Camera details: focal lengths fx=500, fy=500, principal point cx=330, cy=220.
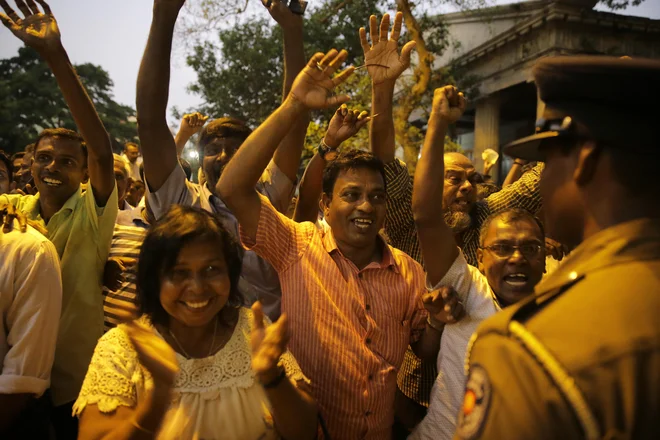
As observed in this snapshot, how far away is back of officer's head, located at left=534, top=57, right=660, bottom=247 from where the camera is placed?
3.51 ft

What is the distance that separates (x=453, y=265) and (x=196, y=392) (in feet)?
4.19

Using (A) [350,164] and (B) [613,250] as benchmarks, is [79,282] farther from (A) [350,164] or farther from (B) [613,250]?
(B) [613,250]

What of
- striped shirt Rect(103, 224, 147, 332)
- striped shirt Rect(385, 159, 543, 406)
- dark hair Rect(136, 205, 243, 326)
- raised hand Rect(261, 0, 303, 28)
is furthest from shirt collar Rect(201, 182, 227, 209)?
raised hand Rect(261, 0, 303, 28)

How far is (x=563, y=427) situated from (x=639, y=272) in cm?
33

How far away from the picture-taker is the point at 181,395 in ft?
6.07

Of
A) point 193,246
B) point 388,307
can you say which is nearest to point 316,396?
point 388,307

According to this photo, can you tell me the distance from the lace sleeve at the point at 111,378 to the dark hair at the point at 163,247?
221 millimetres

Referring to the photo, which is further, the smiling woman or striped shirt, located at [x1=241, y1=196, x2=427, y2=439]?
striped shirt, located at [x1=241, y1=196, x2=427, y2=439]

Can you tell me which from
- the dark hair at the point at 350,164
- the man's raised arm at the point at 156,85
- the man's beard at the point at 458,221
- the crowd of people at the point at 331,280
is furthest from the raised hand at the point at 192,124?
the man's beard at the point at 458,221

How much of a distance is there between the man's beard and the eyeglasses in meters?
0.73

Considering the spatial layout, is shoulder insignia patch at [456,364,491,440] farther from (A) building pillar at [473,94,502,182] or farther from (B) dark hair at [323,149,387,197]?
(A) building pillar at [473,94,502,182]

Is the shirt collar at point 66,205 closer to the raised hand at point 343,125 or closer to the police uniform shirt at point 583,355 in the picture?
the raised hand at point 343,125

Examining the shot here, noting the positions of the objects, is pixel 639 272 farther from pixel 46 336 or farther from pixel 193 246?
pixel 46 336

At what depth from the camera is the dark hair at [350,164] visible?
103 inches
